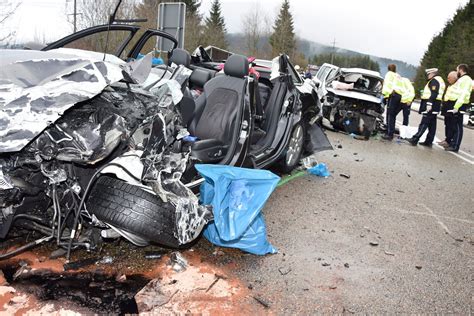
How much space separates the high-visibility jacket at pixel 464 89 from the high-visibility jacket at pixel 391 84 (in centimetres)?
153

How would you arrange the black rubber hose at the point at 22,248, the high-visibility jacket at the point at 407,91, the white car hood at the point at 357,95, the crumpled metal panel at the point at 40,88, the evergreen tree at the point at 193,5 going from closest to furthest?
the crumpled metal panel at the point at 40,88, the black rubber hose at the point at 22,248, the white car hood at the point at 357,95, the high-visibility jacket at the point at 407,91, the evergreen tree at the point at 193,5

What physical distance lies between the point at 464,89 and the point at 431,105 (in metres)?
0.81

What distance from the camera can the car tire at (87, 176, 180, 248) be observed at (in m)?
2.70

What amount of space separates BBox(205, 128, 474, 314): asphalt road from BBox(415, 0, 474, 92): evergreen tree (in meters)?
31.0

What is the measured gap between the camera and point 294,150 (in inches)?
236

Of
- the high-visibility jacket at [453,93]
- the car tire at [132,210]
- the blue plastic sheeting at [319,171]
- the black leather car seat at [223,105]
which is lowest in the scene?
the blue plastic sheeting at [319,171]

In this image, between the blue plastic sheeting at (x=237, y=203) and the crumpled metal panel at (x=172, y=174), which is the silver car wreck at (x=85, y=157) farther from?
the blue plastic sheeting at (x=237, y=203)

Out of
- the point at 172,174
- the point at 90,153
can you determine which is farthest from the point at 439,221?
the point at 90,153

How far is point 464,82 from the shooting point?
938cm

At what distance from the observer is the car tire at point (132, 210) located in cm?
270

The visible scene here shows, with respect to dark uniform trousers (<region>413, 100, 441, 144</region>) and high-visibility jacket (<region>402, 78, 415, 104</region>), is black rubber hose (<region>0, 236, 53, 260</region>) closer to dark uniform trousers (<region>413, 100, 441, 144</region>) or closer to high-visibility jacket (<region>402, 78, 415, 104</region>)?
dark uniform trousers (<region>413, 100, 441, 144</region>)

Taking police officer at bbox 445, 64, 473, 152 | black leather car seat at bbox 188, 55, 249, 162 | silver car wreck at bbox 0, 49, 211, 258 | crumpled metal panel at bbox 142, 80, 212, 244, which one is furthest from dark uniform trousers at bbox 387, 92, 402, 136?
silver car wreck at bbox 0, 49, 211, 258

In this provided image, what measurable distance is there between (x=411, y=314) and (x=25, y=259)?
8.80 feet

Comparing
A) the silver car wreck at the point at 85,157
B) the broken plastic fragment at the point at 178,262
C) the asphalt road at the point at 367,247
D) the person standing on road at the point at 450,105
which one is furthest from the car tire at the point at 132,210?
the person standing on road at the point at 450,105
